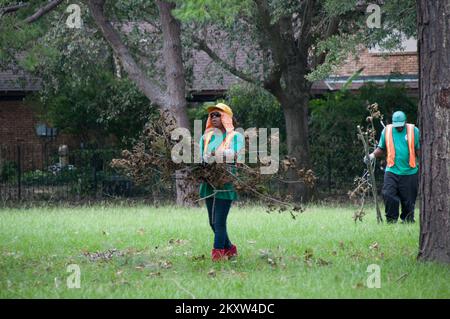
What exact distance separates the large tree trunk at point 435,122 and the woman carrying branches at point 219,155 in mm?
2262

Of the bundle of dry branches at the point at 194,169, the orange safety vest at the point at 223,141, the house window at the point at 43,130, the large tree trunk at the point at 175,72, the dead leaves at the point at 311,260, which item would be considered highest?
the large tree trunk at the point at 175,72

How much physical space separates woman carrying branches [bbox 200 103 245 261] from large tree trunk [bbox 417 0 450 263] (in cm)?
226

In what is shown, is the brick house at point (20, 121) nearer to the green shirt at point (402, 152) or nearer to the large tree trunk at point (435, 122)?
the green shirt at point (402, 152)

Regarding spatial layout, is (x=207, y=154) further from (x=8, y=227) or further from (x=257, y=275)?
(x=8, y=227)

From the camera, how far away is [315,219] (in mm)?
17062

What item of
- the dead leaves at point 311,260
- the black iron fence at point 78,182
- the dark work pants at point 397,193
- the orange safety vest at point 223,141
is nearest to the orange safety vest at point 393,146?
the dark work pants at point 397,193

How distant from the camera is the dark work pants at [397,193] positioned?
51.2 ft

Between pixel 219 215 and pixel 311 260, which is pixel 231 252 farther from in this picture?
pixel 311 260

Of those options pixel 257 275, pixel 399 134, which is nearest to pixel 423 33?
pixel 257 275

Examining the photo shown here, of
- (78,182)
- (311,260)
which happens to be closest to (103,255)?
(311,260)

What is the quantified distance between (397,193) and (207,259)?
17.8 feet

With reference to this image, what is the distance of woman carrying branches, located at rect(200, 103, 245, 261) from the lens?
10688mm
